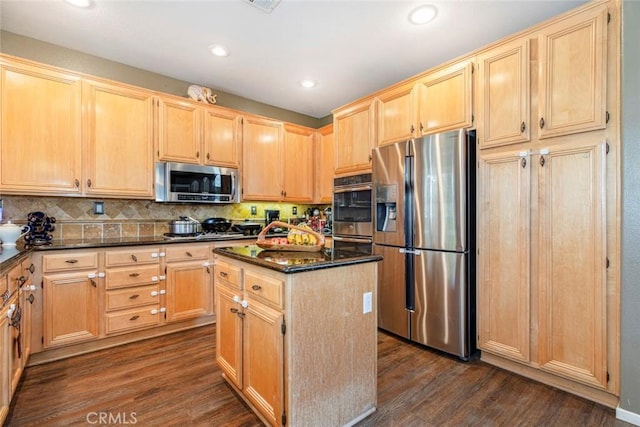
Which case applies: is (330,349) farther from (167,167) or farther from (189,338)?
(167,167)

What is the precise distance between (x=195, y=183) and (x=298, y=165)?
1.55 metres

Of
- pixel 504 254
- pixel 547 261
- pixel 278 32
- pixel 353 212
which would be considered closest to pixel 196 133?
pixel 278 32

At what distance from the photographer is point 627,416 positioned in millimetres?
1717

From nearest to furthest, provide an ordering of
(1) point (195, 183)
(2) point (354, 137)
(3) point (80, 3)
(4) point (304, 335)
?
(4) point (304, 335) < (3) point (80, 3) < (1) point (195, 183) < (2) point (354, 137)

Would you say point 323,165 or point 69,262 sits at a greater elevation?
point 323,165

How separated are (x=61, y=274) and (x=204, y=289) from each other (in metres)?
1.21

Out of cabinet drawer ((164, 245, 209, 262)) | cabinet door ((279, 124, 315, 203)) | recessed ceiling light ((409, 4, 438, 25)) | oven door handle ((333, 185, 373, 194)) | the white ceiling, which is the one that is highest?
the white ceiling

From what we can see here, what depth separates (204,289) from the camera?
321 centimetres

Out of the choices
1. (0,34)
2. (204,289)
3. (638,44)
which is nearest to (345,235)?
(204,289)

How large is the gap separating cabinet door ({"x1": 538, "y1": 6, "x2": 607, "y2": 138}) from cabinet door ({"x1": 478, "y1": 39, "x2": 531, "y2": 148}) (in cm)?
10

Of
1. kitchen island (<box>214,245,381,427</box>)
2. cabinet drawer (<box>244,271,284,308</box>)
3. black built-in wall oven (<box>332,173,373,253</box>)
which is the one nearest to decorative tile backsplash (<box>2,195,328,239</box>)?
black built-in wall oven (<box>332,173,373,253</box>)

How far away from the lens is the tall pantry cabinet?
1.87 meters

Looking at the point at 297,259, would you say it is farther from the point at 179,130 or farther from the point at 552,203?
the point at 179,130

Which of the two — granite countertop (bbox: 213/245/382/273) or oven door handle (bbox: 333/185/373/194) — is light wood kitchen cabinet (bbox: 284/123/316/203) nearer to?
oven door handle (bbox: 333/185/373/194)
